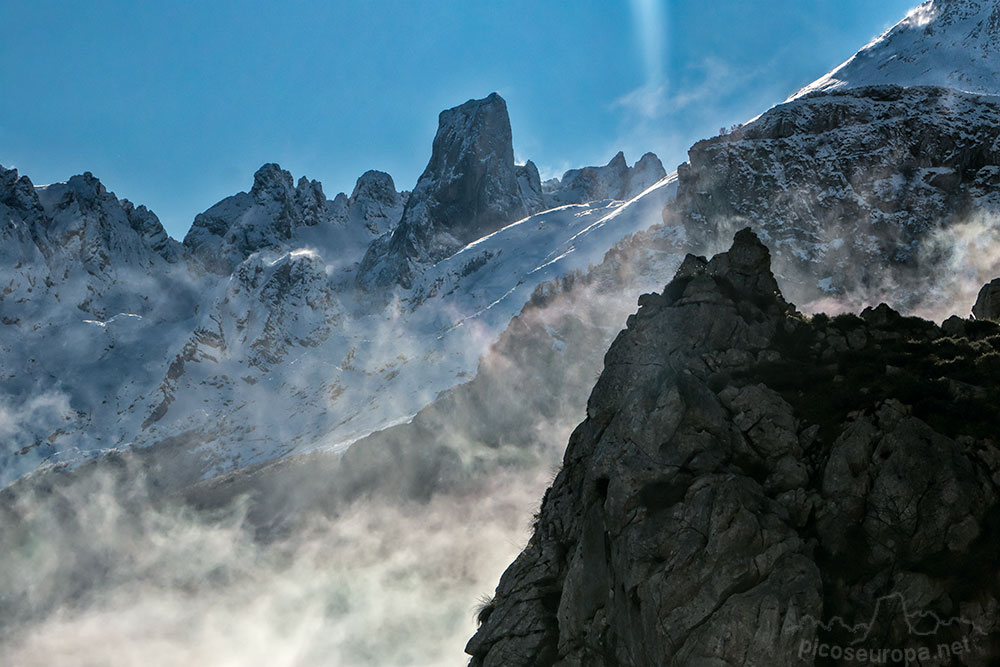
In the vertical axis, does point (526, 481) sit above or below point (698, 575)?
above

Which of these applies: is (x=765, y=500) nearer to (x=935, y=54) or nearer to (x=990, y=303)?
(x=990, y=303)

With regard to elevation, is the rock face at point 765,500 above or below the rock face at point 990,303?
below

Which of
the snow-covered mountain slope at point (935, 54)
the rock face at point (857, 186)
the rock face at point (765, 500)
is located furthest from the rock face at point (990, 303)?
the snow-covered mountain slope at point (935, 54)

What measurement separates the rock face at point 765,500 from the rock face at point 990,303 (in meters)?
7.35

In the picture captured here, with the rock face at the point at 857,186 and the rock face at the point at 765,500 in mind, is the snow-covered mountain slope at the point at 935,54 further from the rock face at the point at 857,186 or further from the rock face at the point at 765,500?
the rock face at the point at 765,500

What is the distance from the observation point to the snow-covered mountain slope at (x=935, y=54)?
146m

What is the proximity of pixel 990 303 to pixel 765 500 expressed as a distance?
20.9 meters

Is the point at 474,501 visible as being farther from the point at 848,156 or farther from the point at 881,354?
the point at 881,354

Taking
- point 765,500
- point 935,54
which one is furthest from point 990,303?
point 935,54

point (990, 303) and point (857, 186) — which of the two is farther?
point (857, 186)

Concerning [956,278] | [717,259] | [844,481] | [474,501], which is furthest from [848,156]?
[844,481]

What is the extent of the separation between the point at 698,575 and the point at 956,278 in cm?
9355

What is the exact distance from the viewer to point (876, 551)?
24.5 metres

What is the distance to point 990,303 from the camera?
3878cm
